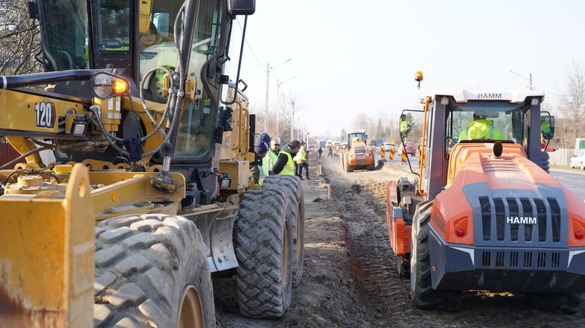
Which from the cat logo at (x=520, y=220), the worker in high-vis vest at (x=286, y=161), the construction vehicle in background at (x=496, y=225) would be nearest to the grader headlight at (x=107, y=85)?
the construction vehicle in background at (x=496, y=225)

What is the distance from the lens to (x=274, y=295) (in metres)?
6.28

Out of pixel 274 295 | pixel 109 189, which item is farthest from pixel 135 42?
pixel 274 295

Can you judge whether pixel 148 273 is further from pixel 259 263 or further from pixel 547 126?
pixel 547 126

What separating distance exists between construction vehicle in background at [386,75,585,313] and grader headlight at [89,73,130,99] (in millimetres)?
3660

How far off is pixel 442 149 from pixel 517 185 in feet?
6.13

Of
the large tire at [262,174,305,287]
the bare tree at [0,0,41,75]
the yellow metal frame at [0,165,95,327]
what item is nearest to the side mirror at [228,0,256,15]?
the large tire at [262,174,305,287]

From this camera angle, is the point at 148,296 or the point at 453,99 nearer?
the point at 148,296

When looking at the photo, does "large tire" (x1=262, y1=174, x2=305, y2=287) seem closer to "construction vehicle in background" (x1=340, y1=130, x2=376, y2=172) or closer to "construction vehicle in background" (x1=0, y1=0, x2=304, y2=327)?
"construction vehicle in background" (x1=0, y1=0, x2=304, y2=327)

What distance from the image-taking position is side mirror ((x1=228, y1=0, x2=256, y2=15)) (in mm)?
4898

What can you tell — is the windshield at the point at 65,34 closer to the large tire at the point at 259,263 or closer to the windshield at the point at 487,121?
the large tire at the point at 259,263

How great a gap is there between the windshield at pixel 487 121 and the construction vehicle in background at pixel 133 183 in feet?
7.47

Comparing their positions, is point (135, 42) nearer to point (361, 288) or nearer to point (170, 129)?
point (170, 129)

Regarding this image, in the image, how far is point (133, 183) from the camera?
162 inches

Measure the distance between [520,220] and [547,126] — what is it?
2576 millimetres
